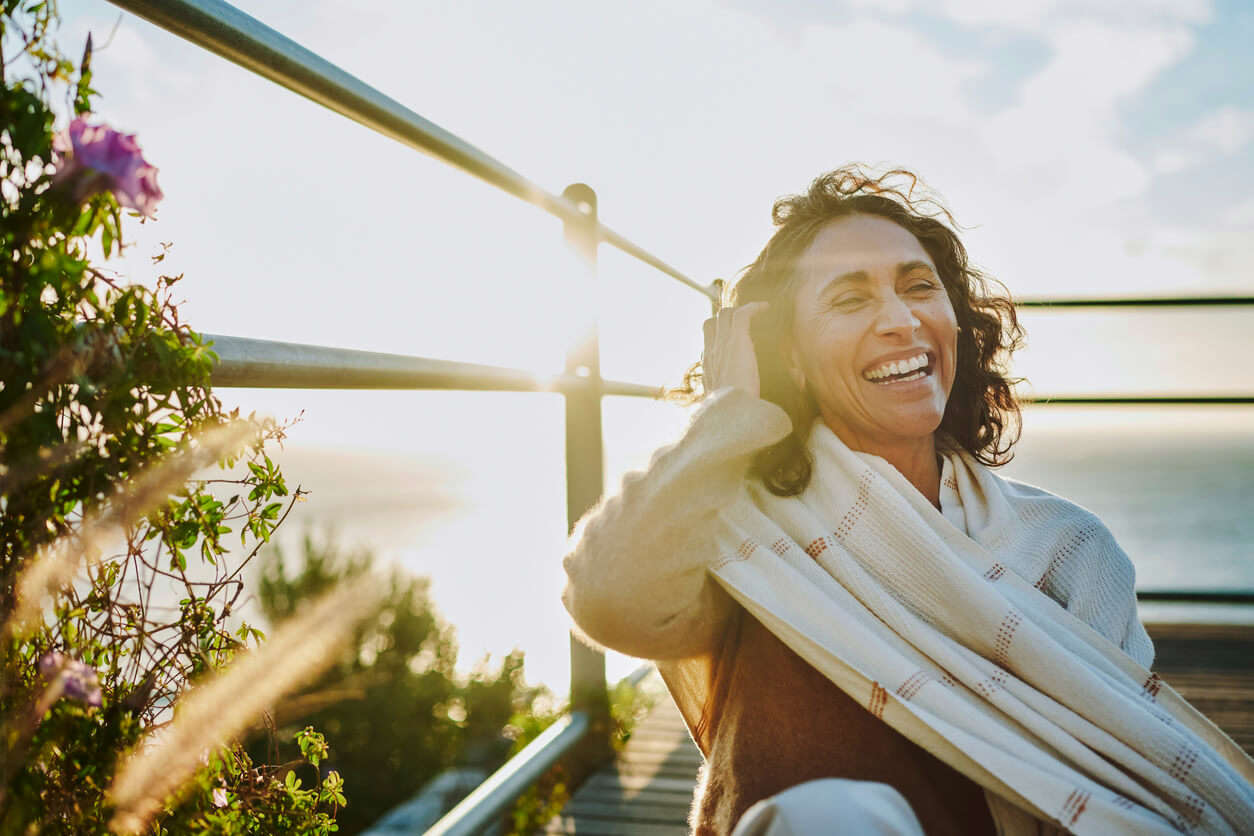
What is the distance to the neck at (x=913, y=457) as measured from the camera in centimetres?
137

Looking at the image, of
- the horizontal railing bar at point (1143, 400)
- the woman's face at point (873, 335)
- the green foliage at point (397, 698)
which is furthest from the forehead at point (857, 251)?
the green foliage at point (397, 698)

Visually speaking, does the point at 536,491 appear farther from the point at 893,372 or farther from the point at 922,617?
the point at 922,617

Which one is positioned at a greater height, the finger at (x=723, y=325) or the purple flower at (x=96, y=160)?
the finger at (x=723, y=325)

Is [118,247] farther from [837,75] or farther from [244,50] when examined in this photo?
[837,75]

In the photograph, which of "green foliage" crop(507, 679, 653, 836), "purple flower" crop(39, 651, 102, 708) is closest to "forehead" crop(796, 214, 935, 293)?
"purple flower" crop(39, 651, 102, 708)

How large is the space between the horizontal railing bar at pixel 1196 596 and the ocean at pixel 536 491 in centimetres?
19

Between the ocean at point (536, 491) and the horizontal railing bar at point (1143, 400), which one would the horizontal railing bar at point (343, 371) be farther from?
the horizontal railing bar at point (1143, 400)

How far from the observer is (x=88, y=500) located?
60cm

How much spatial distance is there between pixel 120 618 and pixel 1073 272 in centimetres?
313

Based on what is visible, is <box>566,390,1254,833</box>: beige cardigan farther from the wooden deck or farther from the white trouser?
the wooden deck

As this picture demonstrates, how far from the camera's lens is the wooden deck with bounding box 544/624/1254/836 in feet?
6.06

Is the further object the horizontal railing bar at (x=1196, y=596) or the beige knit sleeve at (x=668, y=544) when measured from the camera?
the horizontal railing bar at (x=1196, y=596)

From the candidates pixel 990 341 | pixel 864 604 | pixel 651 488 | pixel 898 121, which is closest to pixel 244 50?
pixel 651 488

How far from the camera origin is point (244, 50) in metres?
0.92
